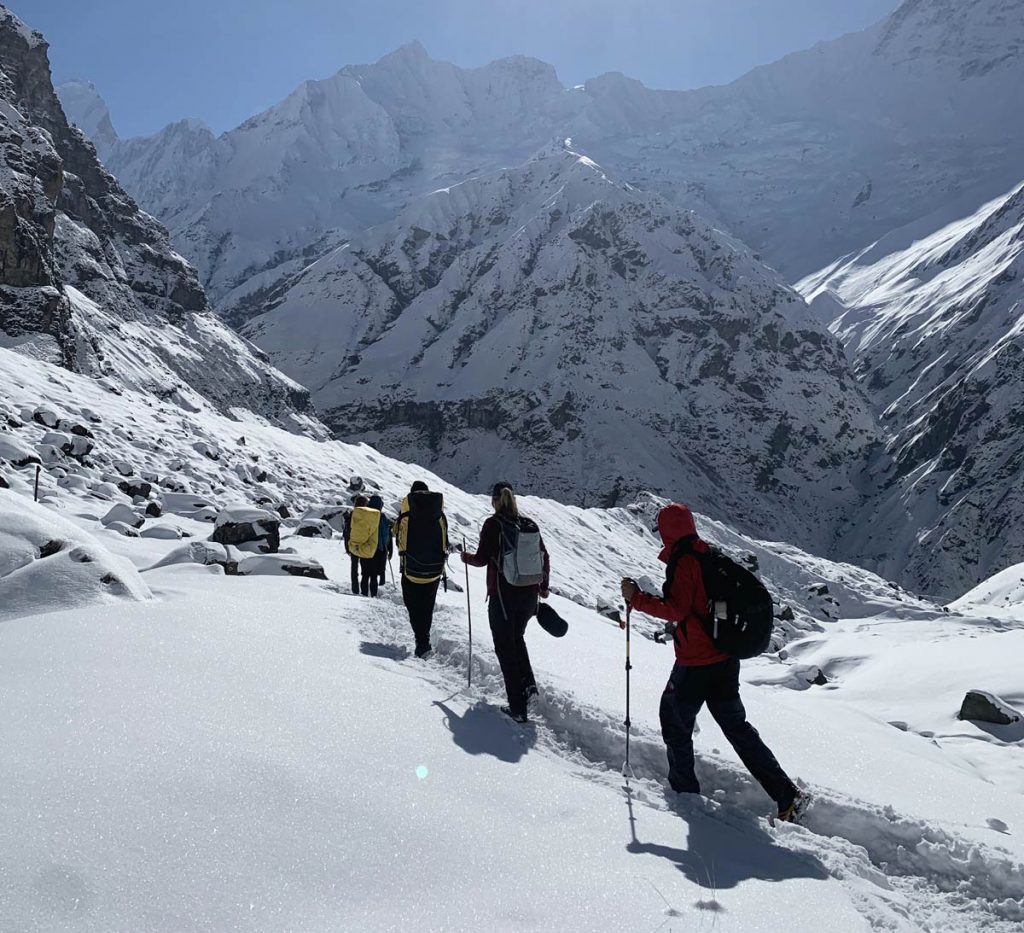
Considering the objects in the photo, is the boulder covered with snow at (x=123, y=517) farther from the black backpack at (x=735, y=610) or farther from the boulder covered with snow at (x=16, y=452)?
the black backpack at (x=735, y=610)

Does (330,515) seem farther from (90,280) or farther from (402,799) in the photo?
(90,280)

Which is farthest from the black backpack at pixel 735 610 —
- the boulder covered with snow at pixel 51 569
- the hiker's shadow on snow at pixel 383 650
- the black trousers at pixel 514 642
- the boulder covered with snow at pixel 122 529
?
the boulder covered with snow at pixel 122 529

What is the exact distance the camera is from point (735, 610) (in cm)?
458

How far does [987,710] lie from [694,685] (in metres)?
7.04

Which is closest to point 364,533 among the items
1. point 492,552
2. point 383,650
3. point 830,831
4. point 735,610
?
point 383,650

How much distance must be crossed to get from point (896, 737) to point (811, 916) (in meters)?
5.44

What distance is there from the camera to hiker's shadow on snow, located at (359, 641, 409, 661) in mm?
7129

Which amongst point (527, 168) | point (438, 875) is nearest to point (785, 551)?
point (438, 875)

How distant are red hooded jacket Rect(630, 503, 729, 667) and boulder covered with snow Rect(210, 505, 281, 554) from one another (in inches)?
397

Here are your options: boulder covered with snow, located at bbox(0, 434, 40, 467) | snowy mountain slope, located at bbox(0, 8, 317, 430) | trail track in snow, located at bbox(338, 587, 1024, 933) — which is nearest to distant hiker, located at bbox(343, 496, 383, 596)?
trail track in snow, located at bbox(338, 587, 1024, 933)

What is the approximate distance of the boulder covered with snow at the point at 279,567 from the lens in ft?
36.8

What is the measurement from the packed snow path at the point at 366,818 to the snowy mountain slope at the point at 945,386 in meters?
97.7

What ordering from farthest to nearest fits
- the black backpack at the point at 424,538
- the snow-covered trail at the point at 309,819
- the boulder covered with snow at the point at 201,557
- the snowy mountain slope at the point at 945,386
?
the snowy mountain slope at the point at 945,386 < the boulder covered with snow at the point at 201,557 < the black backpack at the point at 424,538 < the snow-covered trail at the point at 309,819

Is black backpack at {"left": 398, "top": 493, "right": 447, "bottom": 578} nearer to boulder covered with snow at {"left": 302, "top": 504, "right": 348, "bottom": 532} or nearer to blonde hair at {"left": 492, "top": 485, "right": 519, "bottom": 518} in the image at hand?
blonde hair at {"left": 492, "top": 485, "right": 519, "bottom": 518}
